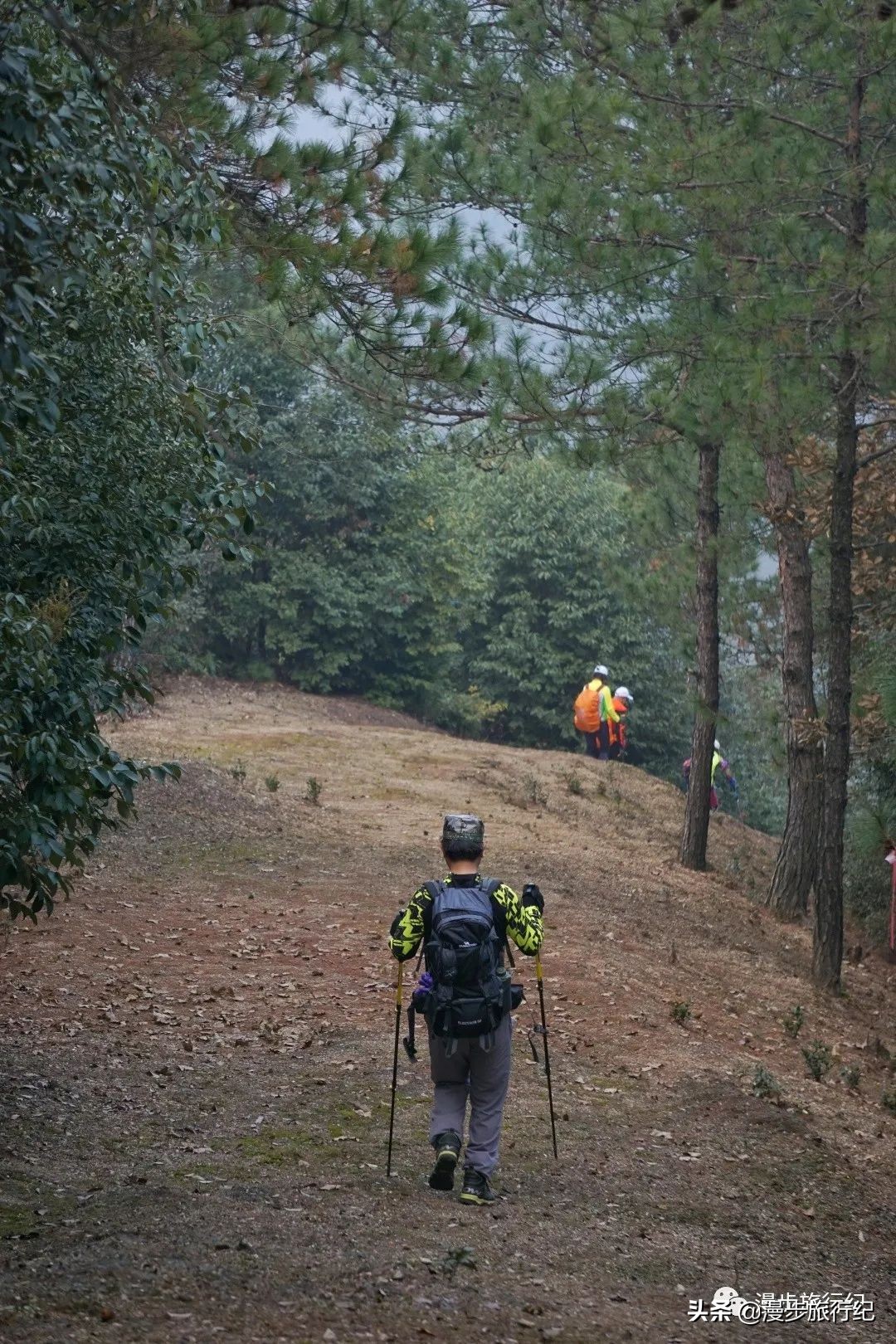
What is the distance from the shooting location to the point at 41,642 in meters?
6.04

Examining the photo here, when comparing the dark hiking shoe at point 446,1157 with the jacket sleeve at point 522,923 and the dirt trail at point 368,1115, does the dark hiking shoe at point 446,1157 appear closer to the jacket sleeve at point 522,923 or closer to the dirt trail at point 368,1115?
the dirt trail at point 368,1115

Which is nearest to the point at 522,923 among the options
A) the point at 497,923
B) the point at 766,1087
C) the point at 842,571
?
the point at 497,923

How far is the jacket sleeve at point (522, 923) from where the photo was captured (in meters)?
6.77

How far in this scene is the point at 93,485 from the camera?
700 centimetres

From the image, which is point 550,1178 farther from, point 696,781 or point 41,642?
point 696,781

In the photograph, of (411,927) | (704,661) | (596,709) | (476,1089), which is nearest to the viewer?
(411,927)

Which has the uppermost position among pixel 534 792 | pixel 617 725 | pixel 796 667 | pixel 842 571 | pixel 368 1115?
pixel 842 571

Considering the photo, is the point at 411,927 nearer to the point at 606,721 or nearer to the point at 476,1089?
the point at 476,1089

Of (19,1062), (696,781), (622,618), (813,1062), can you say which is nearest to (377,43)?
(19,1062)

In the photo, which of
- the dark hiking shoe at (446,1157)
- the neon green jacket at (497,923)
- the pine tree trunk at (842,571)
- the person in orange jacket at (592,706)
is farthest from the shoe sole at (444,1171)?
the person in orange jacket at (592,706)

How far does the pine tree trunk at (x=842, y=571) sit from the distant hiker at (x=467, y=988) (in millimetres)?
7503

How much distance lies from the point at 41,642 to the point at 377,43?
20.7 feet

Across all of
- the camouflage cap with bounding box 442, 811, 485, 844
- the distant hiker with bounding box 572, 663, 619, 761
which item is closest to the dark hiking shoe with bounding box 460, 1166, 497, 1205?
the camouflage cap with bounding box 442, 811, 485, 844

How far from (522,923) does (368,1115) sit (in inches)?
93.6
